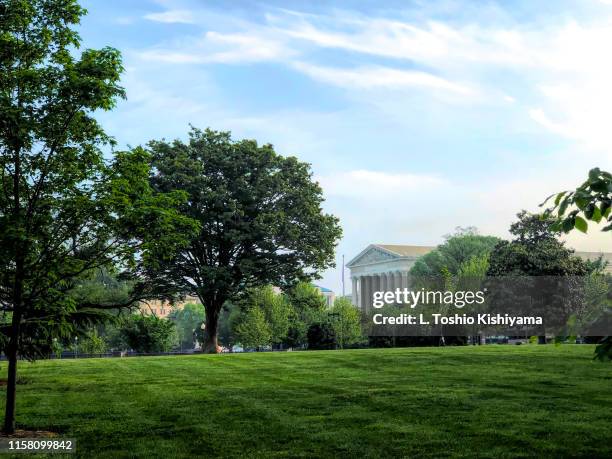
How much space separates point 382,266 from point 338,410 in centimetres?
13685

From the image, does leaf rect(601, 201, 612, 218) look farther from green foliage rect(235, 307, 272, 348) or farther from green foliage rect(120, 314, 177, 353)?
green foliage rect(235, 307, 272, 348)

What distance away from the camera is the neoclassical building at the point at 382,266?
474 ft

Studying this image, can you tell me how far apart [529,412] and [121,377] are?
16.9 metres

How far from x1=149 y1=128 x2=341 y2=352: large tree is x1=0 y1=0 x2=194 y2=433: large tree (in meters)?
36.5

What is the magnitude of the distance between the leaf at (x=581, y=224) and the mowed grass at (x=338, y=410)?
8041mm

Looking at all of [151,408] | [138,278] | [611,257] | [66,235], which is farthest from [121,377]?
[611,257]

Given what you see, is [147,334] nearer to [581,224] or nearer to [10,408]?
[10,408]

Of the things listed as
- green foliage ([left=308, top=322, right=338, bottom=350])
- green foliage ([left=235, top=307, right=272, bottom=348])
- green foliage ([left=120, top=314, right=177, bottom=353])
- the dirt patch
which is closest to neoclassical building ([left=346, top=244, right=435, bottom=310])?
Result: green foliage ([left=235, top=307, right=272, bottom=348])

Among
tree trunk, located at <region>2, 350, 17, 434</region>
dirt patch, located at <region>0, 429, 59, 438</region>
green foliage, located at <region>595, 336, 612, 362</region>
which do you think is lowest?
dirt patch, located at <region>0, 429, 59, 438</region>

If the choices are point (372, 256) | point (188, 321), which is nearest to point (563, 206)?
point (372, 256)

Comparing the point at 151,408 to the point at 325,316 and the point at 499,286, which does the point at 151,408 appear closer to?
the point at 499,286

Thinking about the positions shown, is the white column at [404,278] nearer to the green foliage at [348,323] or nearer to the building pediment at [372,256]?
the building pediment at [372,256]

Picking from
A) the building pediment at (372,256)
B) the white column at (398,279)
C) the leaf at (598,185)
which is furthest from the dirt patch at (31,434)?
the building pediment at (372,256)

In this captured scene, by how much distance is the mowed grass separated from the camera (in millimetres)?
12281
